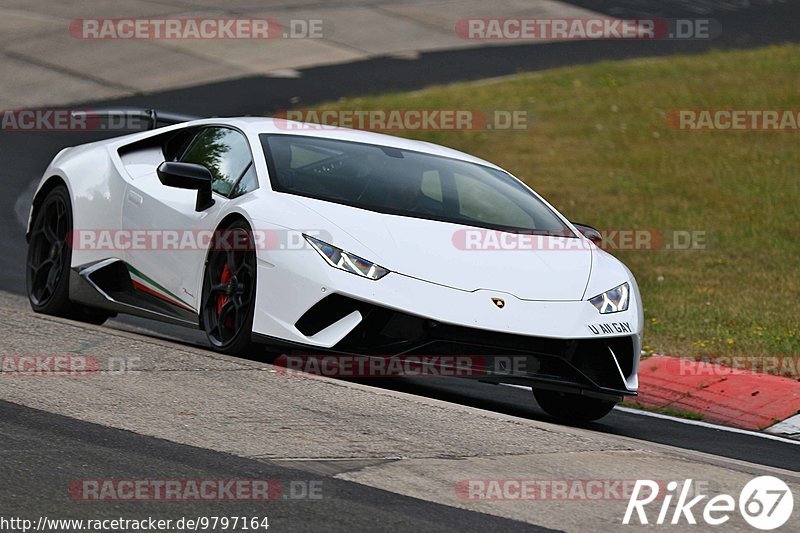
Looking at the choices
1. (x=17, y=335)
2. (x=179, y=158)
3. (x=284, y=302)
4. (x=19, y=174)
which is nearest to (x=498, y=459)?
(x=284, y=302)

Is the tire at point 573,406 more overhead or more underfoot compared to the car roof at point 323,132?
more underfoot

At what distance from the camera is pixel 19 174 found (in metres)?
16.6

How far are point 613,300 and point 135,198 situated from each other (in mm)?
2993

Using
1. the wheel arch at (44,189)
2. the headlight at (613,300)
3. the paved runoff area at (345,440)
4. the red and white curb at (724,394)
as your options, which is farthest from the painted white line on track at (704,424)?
the wheel arch at (44,189)

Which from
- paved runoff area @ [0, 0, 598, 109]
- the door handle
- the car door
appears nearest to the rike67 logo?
the car door

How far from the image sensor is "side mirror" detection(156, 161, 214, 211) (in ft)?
24.7

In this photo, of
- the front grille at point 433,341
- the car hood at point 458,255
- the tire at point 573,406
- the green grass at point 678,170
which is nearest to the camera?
the front grille at point 433,341

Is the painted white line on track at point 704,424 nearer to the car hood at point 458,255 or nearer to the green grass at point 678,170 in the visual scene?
the car hood at point 458,255

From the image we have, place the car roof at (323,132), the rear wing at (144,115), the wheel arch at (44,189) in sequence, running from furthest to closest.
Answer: the rear wing at (144,115) < the wheel arch at (44,189) < the car roof at (323,132)

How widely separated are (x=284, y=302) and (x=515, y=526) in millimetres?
2434

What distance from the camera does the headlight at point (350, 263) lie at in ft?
21.9

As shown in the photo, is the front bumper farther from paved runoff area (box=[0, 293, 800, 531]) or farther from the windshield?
the windshield

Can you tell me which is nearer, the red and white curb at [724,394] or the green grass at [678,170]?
the red and white curb at [724,394]

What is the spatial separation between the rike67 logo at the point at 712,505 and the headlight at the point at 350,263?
189 centimetres
